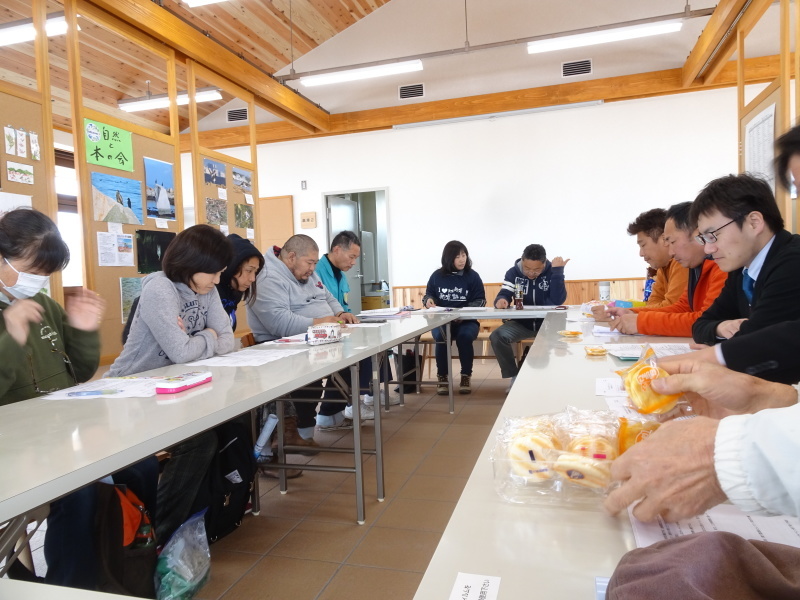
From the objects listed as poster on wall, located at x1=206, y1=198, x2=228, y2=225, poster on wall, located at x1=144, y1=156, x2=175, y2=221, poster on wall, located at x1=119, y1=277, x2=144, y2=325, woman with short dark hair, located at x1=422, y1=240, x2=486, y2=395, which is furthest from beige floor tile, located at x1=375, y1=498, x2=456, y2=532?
poster on wall, located at x1=206, y1=198, x2=228, y2=225

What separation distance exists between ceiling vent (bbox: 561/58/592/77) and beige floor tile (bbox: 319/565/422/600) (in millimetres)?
6073

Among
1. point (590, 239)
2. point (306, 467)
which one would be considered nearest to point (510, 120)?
point (590, 239)

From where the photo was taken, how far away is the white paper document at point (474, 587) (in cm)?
55

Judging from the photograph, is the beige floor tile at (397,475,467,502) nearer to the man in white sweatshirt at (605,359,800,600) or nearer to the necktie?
the necktie

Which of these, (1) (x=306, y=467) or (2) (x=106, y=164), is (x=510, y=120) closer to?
(2) (x=106, y=164)

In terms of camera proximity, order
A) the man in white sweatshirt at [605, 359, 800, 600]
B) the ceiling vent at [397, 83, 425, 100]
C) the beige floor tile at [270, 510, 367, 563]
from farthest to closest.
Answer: the ceiling vent at [397, 83, 425, 100], the beige floor tile at [270, 510, 367, 563], the man in white sweatshirt at [605, 359, 800, 600]

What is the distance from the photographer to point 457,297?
516cm

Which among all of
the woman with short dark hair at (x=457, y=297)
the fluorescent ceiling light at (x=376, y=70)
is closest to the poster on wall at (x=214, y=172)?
the fluorescent ceiling light at (x=376, y=70)

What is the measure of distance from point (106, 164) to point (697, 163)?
19.2 ft

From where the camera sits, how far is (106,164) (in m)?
3.62

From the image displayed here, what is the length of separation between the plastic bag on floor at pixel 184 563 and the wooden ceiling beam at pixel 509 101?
19.7ft

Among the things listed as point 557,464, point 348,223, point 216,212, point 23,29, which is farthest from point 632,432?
point 348,223

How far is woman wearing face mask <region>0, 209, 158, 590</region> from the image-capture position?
1429 millimetres

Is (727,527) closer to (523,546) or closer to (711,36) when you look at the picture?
(523,546)
